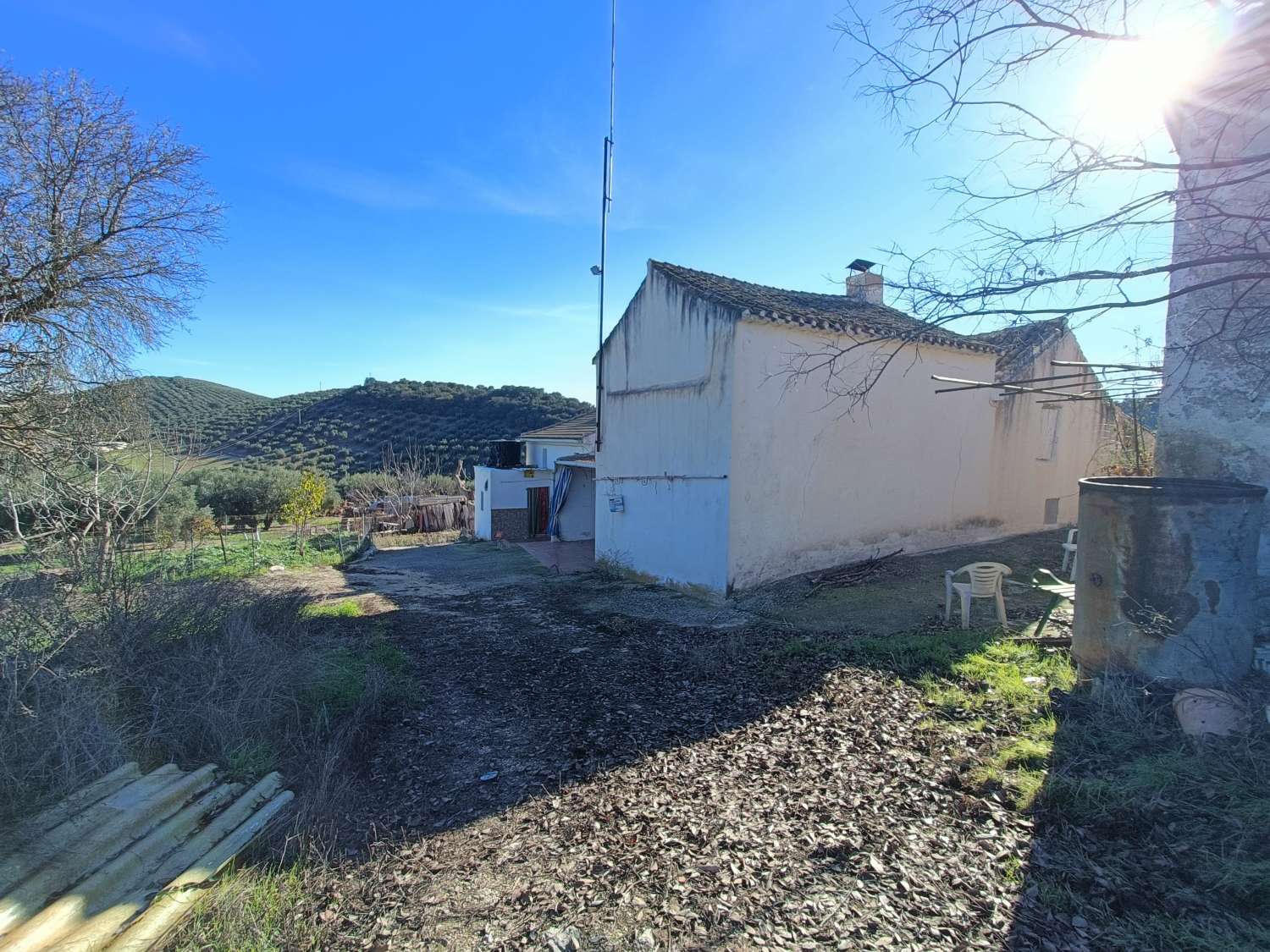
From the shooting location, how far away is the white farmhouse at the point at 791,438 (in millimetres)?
10312

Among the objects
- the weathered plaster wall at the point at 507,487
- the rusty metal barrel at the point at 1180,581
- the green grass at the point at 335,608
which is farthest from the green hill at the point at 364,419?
the rusty metal barrel at the point at 1180,581

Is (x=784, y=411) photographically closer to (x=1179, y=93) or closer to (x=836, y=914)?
(x=1179, y=93)

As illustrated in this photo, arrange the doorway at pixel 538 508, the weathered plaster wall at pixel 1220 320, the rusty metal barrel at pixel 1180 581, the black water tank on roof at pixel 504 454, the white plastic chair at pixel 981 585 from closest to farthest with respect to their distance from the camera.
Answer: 1. the rusty metal barrel at pixel 1180 581
2. the weathered plaster wall at pixel 1220 320
3. the white plastic chair at pixel 981 585
4. the doorway at pixel 538 508
5. the black water tank on roof at pixel 504 454

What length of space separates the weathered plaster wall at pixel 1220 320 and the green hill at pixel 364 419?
36.2 meters

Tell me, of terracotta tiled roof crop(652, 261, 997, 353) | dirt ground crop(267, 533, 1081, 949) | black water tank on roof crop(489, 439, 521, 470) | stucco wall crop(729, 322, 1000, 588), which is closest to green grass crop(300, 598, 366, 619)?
dirt ground crop(267, 533, 1081, 949)

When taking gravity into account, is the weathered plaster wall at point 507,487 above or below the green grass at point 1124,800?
above

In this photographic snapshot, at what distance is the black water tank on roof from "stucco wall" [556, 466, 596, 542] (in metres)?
3.32

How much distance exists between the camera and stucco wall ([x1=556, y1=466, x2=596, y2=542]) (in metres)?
20.4

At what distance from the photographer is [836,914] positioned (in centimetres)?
272

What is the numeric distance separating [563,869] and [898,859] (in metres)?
1.73

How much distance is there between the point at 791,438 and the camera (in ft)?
35.0

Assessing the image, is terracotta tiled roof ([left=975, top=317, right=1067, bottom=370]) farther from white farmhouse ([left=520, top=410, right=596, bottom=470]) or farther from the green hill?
the green hill

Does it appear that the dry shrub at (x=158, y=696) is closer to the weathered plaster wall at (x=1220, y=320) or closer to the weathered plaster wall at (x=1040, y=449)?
the weathered plaster wall at (x=1220, y=320)

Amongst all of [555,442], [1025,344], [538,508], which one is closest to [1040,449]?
[1025,344]
